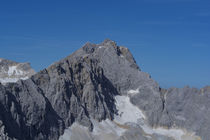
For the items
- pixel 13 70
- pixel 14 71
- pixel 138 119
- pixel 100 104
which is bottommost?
pixel 138 119

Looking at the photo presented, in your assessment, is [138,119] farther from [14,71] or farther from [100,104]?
[14,71]

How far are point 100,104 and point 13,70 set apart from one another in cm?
5942

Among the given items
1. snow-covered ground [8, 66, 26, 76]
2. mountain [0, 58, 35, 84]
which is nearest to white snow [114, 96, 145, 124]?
mountain [0, 58, 35, 84]

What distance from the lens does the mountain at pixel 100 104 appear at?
75250mm

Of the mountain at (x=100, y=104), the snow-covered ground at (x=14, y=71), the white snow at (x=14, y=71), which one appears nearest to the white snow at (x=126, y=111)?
the mountain at (x=100, y=104)

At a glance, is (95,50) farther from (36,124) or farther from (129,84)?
(36,124)

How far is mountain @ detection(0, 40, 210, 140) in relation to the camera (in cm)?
7525

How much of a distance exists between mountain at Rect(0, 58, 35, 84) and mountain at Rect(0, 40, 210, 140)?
34.8 metres

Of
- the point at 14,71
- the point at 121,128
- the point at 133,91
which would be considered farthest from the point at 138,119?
the point at 14,71

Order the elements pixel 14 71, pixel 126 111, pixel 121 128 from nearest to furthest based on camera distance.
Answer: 1. pixel 121 128
2. pixel 126 111
3. pixel 14 71

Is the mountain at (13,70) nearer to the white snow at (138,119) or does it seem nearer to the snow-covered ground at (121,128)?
the white snow at (138,119)

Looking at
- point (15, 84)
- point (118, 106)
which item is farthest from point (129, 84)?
point (15, 84)

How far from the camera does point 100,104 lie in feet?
334

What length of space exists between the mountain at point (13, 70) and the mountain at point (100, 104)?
1368 inches
